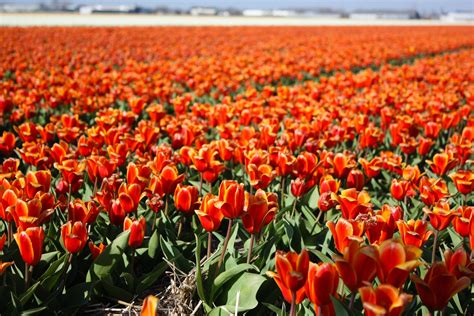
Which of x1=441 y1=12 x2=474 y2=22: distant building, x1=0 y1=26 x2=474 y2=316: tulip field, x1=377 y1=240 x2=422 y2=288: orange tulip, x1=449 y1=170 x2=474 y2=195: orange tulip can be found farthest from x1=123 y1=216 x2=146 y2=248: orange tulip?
x1=441 y1=12 x2=474 y2=22: distant building

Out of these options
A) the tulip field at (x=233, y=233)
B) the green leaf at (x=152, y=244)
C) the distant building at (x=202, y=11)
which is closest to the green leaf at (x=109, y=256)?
the tulip field at (x=233, y=233)

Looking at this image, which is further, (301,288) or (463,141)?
(463,141)

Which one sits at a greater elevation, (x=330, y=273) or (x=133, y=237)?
(x=330, y=273)

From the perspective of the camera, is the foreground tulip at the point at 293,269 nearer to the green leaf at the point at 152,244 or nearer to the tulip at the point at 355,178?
the green leaf at the point at 152,244

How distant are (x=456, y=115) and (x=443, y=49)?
16.8 meters

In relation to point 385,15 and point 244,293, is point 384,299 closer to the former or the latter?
point 244,293

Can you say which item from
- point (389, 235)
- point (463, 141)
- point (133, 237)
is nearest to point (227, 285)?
point (133, 237)

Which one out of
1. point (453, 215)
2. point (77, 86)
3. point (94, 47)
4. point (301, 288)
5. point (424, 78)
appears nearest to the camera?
point (301, 288)

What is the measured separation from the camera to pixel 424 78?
31.2 ft

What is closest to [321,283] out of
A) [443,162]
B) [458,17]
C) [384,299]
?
[384,299]

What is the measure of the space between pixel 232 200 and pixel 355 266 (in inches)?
29.0

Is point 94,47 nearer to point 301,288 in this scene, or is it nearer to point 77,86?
point 77,86

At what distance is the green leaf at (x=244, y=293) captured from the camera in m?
2.04

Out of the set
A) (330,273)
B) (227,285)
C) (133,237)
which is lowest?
(227,285)
